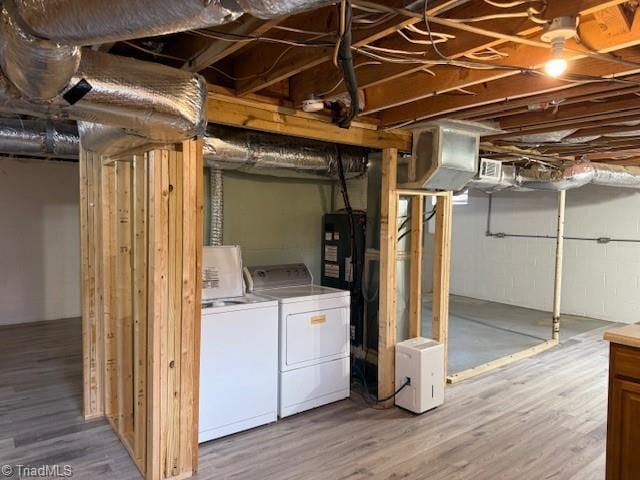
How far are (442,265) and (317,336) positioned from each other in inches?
46.6

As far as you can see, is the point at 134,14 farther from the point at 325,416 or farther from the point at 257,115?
the point at 325,416

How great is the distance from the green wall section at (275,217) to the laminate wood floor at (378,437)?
5.81 ft

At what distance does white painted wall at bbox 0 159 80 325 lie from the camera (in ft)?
19.1

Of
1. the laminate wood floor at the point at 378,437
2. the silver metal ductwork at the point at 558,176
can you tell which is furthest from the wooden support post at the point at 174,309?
the silver metal ductwork at the point at 558,176

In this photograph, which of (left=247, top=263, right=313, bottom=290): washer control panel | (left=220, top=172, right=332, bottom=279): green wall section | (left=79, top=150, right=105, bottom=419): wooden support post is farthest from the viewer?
(left=220, top=172, right=332, bottom=279): green wall section

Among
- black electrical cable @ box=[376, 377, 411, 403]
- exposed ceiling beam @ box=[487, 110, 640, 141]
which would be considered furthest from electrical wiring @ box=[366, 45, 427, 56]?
black electrical cable @ box=[376, 377, 411, 403]

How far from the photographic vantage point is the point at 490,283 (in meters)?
7.83

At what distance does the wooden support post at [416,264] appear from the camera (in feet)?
12.1

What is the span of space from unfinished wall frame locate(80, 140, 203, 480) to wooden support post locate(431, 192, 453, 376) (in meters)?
2.03

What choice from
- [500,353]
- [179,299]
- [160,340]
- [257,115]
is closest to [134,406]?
[160,340]

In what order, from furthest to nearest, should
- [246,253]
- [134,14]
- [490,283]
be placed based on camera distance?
[490,283] < [246,253] < [134,14]

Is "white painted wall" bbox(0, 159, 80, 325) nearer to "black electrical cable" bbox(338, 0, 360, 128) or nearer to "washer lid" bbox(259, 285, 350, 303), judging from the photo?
"washer lid" bbox(259, 285, 350, 303)

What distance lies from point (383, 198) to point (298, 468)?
1.92 meters

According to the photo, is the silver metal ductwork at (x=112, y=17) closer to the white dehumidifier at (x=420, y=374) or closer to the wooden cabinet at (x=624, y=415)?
the wooden cabinet at (x=624, y=415)
